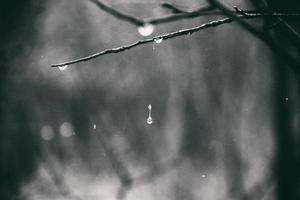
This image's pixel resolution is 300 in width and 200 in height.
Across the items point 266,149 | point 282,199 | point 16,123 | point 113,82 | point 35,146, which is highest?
point 113,82

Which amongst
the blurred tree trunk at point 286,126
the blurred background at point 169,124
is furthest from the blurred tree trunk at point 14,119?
the blurred tree trunk at point 286,126

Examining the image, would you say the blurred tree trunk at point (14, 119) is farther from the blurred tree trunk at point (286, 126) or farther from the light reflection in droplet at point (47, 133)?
the blurred tree trunk at point (286, 126)

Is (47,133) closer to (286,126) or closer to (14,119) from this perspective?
(14,119)

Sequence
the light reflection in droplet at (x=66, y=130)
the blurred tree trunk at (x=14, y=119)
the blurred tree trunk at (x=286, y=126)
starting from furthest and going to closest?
the blurred tree trunk at (x=14, y=119)
the light reflection in droplet at (x=66, y=130)
the blurred tree trunk at (x=286, y=126)

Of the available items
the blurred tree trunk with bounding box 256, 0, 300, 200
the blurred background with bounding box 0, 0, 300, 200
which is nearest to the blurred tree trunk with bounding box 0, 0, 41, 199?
the blurred background with bounding box 0, 0, 300, 200

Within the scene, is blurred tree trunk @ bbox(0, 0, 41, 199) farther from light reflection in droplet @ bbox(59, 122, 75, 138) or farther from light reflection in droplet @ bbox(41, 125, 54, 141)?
light reflection in droplet @ bbox(59, 122, 75, 138)

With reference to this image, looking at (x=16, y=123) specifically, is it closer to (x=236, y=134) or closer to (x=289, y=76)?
(x=236, y=134)

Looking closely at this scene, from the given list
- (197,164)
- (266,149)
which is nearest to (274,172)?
(266,149)
